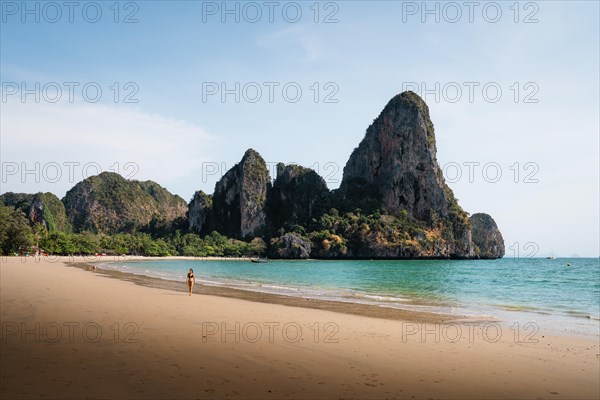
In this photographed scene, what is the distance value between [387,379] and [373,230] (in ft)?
586

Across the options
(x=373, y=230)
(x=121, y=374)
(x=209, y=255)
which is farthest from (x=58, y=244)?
(x=121, y=374)

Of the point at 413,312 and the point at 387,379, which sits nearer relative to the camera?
the point at 387,379

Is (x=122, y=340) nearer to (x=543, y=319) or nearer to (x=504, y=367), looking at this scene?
(x=504, y=367)

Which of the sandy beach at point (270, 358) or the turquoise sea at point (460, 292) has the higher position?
the sandy beach at point (270, 358)

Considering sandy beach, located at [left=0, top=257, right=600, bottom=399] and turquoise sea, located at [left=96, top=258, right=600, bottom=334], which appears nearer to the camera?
sandy beach, located at [left=0, top=257, right=600, bottom=399]

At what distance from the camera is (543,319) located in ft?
64.3

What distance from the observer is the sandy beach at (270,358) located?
7.23 metres

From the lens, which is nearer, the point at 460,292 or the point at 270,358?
the point at 270,358

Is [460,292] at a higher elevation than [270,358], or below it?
below

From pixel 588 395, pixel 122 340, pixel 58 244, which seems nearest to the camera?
pixel 588 395

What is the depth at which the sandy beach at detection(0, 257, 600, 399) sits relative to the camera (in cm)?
723

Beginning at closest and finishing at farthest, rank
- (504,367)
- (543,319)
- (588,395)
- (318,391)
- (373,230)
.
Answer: (318,391)
(588,395)
(504,367)
(543,319)
(373,230)

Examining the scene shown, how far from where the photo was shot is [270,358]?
9586 millimetres

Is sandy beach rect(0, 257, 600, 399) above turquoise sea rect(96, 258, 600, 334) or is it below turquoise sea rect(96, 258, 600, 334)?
above
